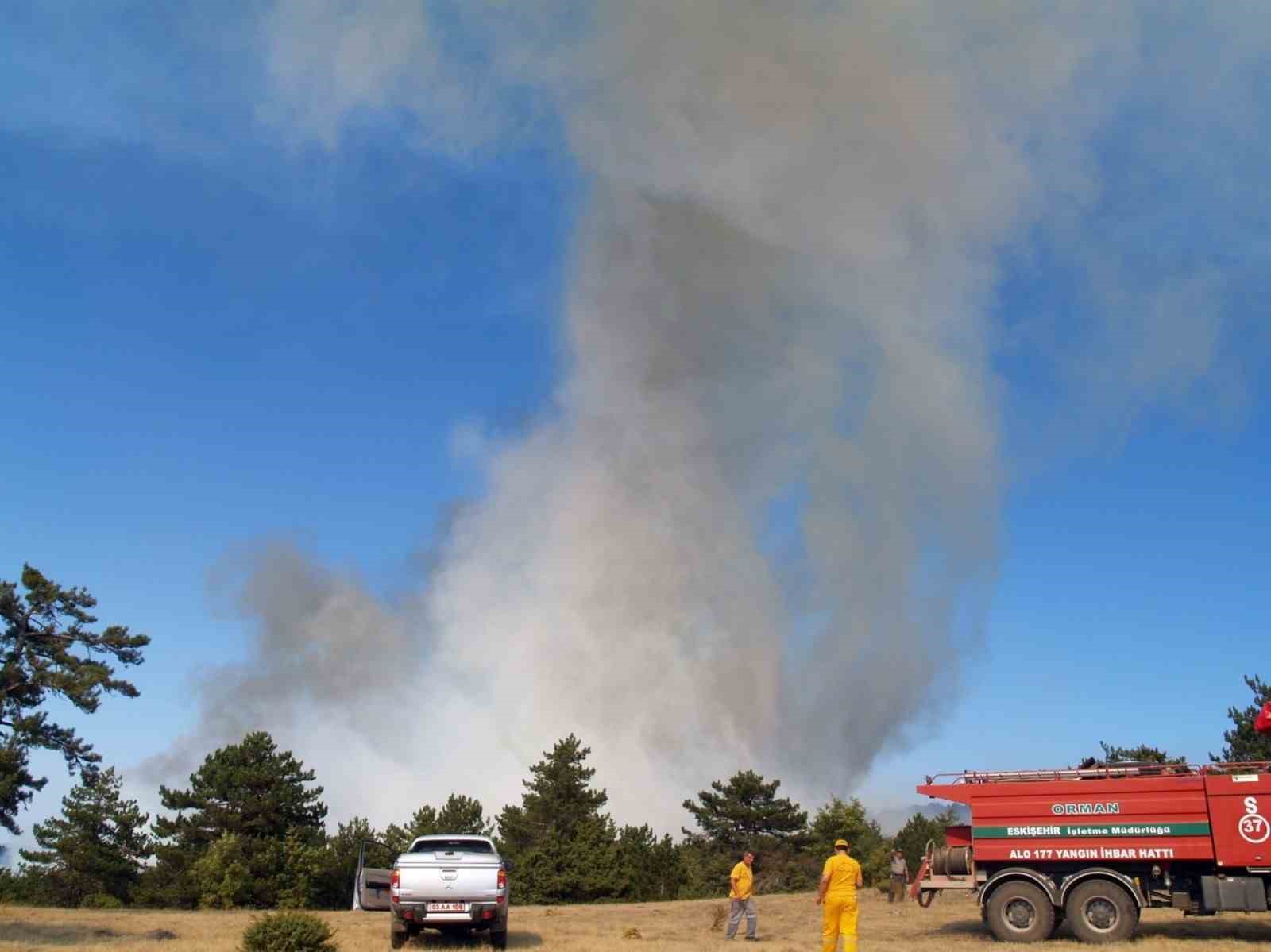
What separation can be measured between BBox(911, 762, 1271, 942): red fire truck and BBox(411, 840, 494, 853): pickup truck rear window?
34.4 feet

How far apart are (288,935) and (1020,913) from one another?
15.6 m

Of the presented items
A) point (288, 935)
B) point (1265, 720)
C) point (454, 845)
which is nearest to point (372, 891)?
point (454, 845)

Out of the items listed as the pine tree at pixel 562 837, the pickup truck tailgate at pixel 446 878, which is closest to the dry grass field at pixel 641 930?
the pickup truck tailgate at pixel 446 878

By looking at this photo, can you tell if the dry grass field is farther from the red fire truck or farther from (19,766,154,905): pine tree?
(19,766,154,905): pine tree

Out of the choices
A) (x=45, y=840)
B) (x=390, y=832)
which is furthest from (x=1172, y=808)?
(x=45, y=840)

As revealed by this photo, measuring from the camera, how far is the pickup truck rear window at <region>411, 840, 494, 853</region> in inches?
864

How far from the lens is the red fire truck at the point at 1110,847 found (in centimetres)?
2169

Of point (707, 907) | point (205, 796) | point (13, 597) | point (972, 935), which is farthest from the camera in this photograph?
point (205, 796)

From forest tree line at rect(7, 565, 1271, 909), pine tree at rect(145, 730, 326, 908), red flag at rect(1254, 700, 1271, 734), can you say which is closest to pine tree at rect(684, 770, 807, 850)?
forest tree line at rect(7, 565, 1271, 909)

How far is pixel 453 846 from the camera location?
22234 mm

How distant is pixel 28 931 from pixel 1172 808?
26472mm

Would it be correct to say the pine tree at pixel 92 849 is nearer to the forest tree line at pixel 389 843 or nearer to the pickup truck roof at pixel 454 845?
the forest tree line at pixel 389 843

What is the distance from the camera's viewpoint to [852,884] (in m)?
17.1

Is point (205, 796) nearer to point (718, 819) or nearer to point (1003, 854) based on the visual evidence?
point (718, 819)
